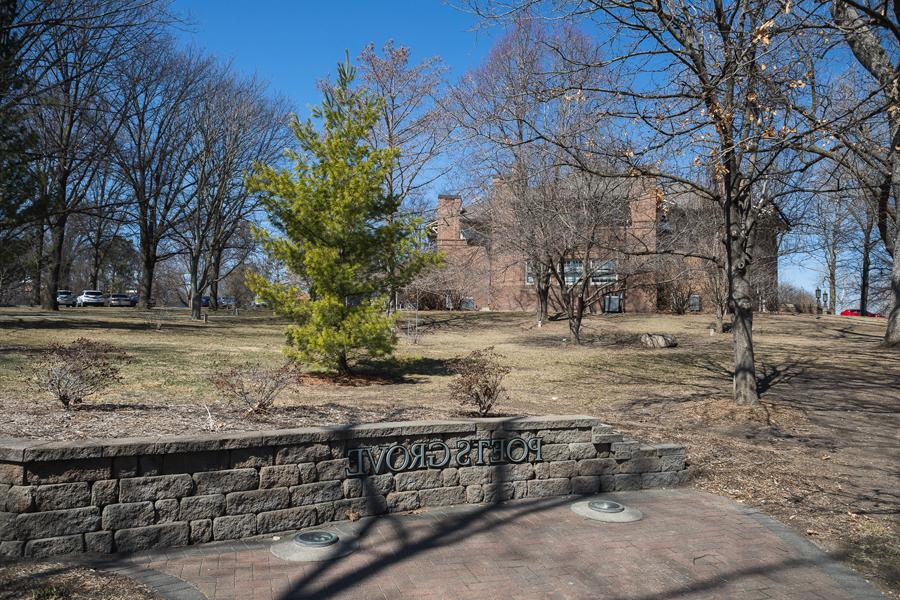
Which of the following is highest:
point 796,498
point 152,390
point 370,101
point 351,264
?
point 370,101

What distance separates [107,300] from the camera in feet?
187

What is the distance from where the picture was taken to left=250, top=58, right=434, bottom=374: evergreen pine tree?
1199cm

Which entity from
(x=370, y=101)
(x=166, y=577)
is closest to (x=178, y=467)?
(x=166, y=577)

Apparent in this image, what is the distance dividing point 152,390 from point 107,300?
176 feet

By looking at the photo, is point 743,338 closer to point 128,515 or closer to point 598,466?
point 598,466

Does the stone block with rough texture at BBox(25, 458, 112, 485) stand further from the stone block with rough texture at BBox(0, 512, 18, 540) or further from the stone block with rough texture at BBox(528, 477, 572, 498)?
the stone block with rough texture at BBox(528, 477, 572, 498)

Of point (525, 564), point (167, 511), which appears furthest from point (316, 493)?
point (525, 564)

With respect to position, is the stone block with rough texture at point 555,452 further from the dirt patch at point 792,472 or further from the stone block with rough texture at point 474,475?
the dirt patch at point 792,472

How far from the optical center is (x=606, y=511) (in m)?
6.18

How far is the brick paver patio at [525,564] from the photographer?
4512mm

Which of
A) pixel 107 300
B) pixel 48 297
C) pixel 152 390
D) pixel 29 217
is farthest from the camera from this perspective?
pixel 107 300

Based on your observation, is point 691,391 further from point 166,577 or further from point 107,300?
point 107,300

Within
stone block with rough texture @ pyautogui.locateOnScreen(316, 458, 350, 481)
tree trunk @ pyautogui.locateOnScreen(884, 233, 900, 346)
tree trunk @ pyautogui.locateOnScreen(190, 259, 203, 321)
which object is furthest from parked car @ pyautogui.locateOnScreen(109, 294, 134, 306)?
stone block with rough texture @ pyautogui.locateOnScreen(316, 458, 350, 481)

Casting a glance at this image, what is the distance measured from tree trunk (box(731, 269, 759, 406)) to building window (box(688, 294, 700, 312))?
22861mm
